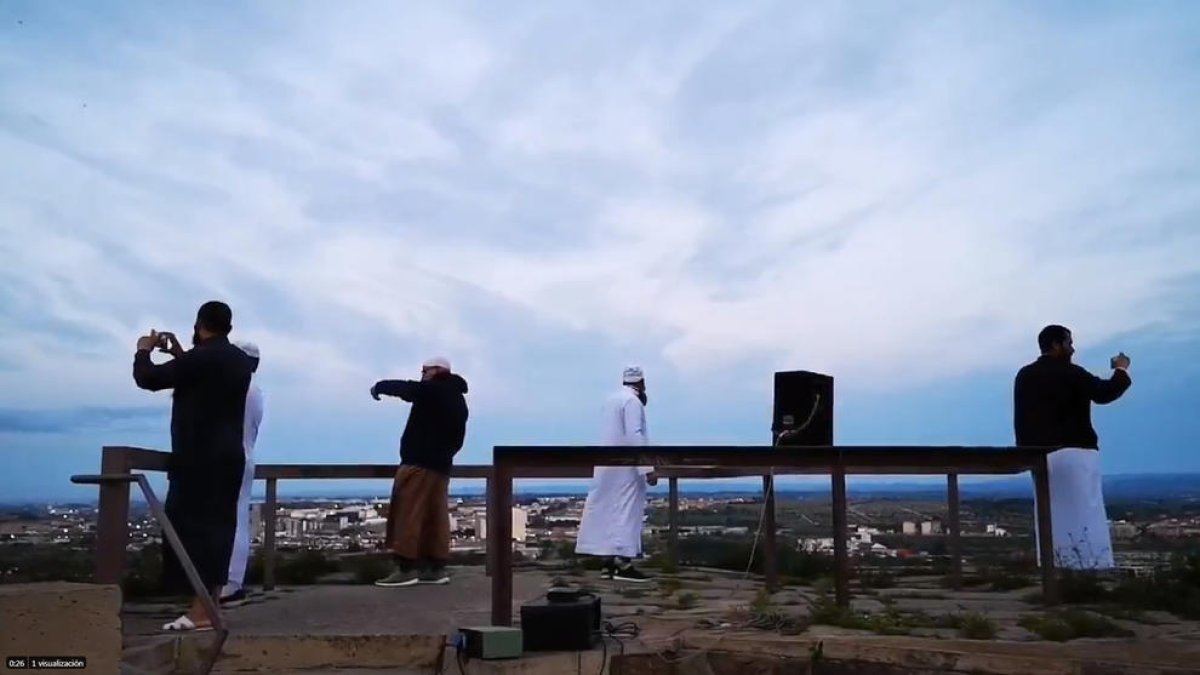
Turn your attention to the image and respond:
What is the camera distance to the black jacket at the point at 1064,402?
23.6 ft

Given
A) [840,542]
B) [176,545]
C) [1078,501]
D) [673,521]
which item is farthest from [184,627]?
[1078,501]

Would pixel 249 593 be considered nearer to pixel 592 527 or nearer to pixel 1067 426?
pixel 592 527

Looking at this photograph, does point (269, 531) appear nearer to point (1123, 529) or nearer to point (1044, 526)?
point (1044, 526)

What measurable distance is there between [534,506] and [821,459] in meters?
3.90

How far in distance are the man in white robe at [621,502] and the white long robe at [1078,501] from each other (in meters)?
2.84

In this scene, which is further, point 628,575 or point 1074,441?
point 628,575

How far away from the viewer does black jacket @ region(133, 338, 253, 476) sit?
240 inches

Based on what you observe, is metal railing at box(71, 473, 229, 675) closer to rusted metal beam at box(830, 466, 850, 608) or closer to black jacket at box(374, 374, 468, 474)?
black jacket at box(374, 374, 468, 474)

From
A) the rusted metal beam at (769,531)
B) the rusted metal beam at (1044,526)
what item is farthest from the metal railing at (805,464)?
the rusted metal beam at (769,531)

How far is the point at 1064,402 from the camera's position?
725 centimetres

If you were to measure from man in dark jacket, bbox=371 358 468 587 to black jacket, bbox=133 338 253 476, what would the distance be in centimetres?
165

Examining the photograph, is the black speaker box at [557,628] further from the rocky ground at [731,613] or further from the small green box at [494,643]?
the rocky ground at [731,613]

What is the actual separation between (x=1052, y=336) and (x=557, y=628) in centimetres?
388

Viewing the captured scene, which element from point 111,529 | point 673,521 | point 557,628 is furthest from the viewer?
point 673,521
